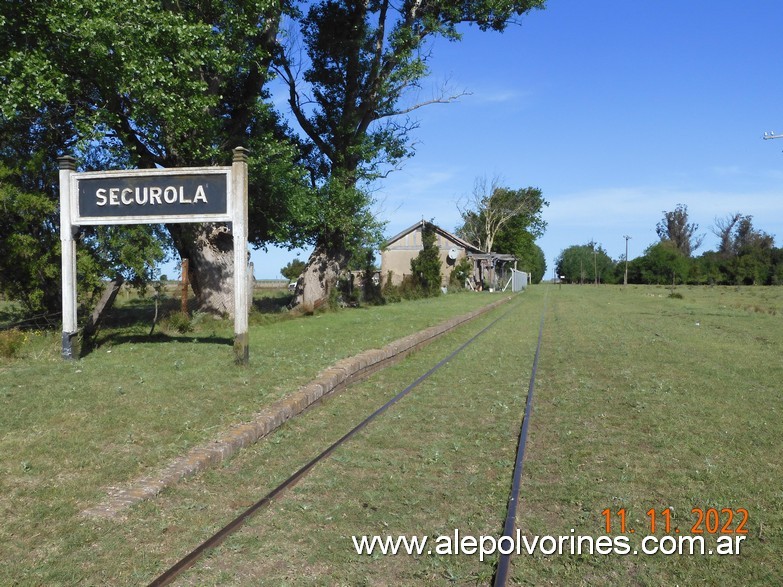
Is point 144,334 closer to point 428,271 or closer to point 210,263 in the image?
point 210,263

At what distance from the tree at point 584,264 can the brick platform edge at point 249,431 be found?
445 ft

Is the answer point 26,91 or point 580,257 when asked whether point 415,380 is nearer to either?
point 26,91

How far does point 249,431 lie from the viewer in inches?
248

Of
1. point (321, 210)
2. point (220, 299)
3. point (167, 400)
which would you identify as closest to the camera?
point (167, 400)

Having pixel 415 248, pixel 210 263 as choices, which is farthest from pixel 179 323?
pixel 415 248

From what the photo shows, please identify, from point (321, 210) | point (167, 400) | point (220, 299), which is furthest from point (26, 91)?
point (321, 210)

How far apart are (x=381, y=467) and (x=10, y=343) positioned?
305 inches

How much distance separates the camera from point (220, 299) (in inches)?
725

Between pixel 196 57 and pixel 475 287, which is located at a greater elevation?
pixel 196 57

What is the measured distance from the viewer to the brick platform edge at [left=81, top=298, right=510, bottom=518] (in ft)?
15.4

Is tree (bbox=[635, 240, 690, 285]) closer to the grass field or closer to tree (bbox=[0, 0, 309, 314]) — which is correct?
tree (bbox=[0, 0, 309, 314])

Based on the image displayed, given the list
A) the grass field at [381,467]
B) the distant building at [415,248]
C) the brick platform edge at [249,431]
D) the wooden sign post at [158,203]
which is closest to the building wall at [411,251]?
the distant building at [415,248]

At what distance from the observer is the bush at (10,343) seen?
10297mm

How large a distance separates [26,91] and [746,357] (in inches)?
576
